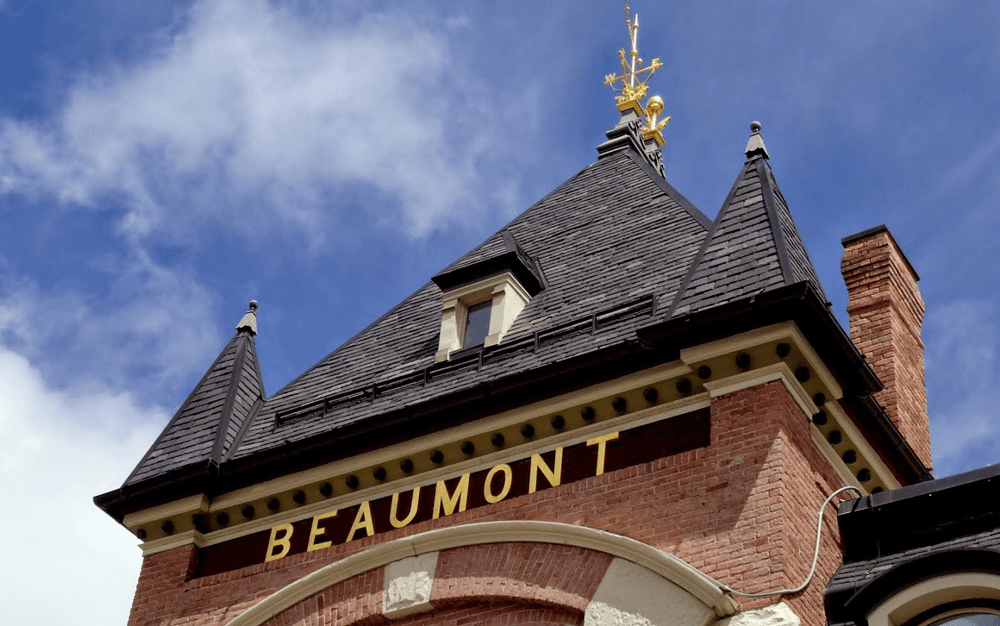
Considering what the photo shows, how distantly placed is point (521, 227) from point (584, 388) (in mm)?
5582

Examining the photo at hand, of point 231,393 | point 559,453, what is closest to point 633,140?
point 231,393

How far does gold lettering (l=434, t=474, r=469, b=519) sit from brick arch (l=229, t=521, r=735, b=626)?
375 millimetres

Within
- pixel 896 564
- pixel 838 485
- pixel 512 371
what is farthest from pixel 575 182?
pixel 896 564

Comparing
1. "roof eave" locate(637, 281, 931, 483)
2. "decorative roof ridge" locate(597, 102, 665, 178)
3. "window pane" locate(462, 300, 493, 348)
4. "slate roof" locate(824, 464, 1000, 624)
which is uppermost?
"decorative roof ridge" locate(597, 102, 665, 178)

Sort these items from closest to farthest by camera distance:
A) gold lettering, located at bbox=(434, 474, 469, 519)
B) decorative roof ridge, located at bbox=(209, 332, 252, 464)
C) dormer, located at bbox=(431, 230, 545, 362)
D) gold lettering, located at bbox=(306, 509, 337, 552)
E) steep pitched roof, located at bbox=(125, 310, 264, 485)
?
1. gold lettering, located at bbox=(434, 474, 469, 519)
2. gold lettering, located at bbox=(306, 509, 337, 552)
3. decorative roof ridge, located at bbox=(209, 332, 252, 464)
4. steep pitched roof, located at bbox=(125, 310, 264, 485)
5. dormer, located at bbox=(431, 230, 545, 362)

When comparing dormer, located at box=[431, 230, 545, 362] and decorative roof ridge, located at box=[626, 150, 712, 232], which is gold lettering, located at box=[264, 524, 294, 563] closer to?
dormer, located at box=[431, 230, 545, 362]

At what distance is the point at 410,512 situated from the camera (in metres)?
15.5

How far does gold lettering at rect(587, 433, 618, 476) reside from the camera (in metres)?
14.6

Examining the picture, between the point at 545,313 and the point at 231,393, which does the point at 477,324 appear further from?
the point at 231,393

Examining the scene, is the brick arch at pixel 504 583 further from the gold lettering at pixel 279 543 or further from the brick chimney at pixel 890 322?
A: the brick chimney at pixel 890 322

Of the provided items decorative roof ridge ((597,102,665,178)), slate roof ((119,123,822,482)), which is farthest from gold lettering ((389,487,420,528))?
decorative roof ridge ((597,102,665,178))

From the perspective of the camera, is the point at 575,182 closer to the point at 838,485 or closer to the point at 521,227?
the point at 521,227

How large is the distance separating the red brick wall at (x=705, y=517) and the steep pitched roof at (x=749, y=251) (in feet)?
3.24

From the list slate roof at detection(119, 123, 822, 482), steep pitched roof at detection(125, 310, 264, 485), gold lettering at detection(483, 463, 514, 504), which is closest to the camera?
gold lettering at detection(483, 463, 514, 504)
